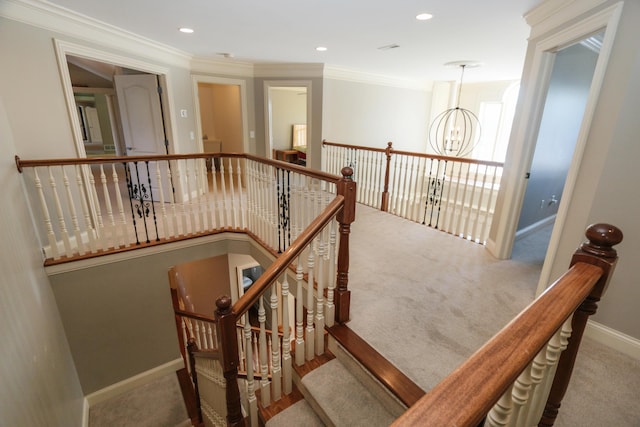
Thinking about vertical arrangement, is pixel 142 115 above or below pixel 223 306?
above

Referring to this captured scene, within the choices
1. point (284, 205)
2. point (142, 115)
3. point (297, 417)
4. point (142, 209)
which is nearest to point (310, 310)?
point (297, 417)

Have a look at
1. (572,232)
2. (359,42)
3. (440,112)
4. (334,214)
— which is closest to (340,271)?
(334,214)

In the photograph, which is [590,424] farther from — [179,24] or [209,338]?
[179,24]

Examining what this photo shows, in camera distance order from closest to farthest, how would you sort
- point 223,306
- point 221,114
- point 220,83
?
point 223,306 → point 220,83 → point 221,114

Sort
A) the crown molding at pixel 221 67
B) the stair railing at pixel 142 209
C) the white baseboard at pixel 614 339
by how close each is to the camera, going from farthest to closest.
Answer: the crown molding at pixel 221 67
the stair railing at pixel 142 209
the white baseboard at pixel 614 339

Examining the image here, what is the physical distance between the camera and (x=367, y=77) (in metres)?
5.77

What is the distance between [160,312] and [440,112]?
716cm

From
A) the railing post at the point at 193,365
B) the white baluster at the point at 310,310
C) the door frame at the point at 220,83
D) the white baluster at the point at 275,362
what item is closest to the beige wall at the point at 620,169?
the white baluster at the point at 310,310

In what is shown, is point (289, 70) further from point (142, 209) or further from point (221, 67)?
point (142, 209)

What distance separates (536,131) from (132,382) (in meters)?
5.33

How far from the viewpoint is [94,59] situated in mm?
3395

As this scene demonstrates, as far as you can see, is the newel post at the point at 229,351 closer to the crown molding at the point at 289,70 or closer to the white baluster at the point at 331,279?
the white baluster at the point at 331,279

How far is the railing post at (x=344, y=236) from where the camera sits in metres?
1.85

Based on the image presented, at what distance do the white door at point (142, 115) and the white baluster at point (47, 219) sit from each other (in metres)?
1.54
